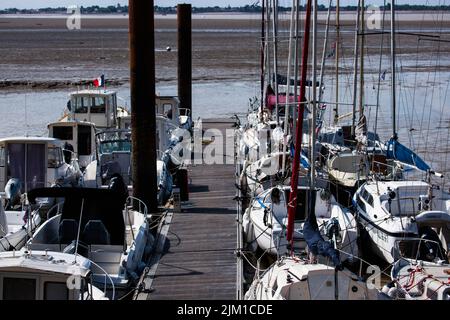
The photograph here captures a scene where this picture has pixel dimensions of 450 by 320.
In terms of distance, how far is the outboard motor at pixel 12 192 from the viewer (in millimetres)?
21172

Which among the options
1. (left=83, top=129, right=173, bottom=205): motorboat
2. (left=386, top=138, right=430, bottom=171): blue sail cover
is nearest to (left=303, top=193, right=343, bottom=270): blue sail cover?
(left=83, top=129, right=173, bottom=205): motorboat

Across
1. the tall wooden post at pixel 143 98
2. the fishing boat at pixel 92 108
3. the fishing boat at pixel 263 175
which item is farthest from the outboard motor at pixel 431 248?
the fishing boat at pixel 92 108

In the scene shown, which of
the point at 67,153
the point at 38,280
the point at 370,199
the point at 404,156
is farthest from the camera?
the point at 67,153

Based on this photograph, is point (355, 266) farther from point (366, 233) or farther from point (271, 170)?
point (271, 170)

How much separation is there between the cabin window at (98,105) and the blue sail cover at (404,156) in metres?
11.0

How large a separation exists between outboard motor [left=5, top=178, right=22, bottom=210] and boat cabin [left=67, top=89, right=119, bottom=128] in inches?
394

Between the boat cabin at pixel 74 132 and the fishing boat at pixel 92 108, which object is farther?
the fishing boat at pixel 92 108

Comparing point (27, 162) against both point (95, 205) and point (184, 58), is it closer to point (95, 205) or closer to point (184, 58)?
point (95, 205)

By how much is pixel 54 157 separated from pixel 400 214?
8.64 meters

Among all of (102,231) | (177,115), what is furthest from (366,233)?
(177,115)

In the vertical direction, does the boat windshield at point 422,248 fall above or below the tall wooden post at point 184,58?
below

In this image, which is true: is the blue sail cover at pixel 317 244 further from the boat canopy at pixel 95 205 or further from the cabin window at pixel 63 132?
the cabin window at pixel 63 132

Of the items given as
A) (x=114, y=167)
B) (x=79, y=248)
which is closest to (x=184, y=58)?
(x=114, y=167)

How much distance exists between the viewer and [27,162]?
2238cm
